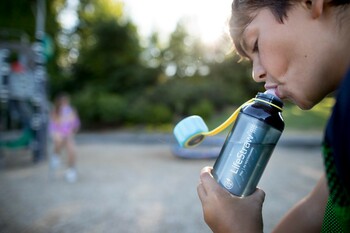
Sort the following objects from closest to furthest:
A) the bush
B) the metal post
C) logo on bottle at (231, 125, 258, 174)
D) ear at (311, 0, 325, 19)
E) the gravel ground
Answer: ear at (311, 0, 325, 19)
logo on bottle at (231, 125, 258, 174)
the gravel ground
the metal post
the bush

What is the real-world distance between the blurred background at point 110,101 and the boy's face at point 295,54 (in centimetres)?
13

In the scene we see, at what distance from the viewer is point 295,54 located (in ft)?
2.23

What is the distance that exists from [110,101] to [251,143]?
14.7 m

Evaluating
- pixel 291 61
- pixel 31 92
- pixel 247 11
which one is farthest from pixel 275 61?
pixel 31 92

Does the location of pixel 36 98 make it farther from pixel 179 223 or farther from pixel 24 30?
pixel 24 30

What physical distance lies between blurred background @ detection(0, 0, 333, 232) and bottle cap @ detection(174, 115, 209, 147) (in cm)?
28

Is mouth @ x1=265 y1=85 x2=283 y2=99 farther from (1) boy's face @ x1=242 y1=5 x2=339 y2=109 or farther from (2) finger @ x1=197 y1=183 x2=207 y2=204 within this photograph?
(2) finger @ x1=197 y1=183 x2=207 y2=204

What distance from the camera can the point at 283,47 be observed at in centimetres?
69

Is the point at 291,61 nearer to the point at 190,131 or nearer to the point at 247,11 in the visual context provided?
the point at 247,11

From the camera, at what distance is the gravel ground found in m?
2.77

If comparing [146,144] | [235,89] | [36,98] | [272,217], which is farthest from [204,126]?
[235,89]

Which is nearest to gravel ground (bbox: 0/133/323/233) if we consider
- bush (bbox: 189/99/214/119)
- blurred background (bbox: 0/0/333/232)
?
blurred background (bbox: 0/0/333/232)

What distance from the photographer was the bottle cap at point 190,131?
832mm

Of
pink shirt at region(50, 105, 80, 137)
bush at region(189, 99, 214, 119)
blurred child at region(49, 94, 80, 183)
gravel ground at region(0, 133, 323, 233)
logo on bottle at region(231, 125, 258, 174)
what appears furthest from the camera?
bush at region(189, 99, 214, 119)
